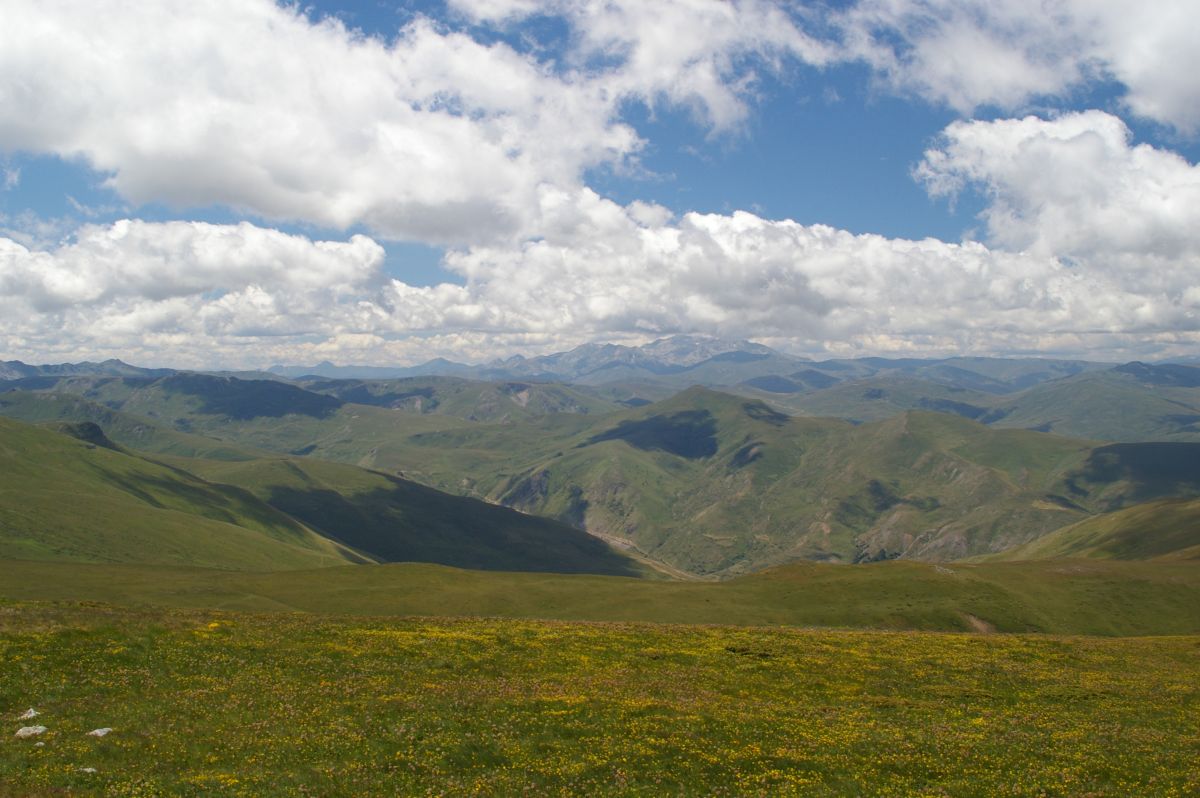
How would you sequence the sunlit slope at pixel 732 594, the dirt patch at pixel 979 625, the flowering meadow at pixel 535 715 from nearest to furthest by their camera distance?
the flowering meadow at pixel 535 715, the sunlit slope at pixel 732 594, the dirt patch at pixel 979 625

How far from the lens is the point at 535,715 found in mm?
34031

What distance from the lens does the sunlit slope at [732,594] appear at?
93125 millimetres

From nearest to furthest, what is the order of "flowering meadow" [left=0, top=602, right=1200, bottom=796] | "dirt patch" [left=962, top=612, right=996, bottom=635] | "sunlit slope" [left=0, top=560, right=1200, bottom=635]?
"flowering meadow" [left=0, top=602, right=1200, bottom=796] < "sunlit slope" [left=0, top=560, right=1200, bottom=635] < "dirt patch" [left=962, top=612, right=996, bottom=635]

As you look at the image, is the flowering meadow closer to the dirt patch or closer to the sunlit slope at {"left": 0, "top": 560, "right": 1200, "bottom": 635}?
the sunlit slope at {"left": 0, "top": 560, "right": 1200, "bottom": 635}

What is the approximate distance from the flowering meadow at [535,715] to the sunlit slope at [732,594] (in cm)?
3875

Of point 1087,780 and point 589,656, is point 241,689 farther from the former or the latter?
point 1087,780

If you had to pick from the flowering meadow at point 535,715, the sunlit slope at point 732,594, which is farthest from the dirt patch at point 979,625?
the flowering meadow at point 535,715

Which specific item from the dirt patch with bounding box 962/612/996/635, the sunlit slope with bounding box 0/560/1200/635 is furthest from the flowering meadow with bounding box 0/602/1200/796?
the dirt patch with bounding box 962/612/996/635

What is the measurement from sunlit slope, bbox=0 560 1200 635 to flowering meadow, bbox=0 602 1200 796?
127 ft

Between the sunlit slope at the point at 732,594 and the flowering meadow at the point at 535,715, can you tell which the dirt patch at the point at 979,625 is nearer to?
the sunlit slope at the point at 732,594

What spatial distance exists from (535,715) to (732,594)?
8066 cm

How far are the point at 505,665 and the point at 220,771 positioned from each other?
22.4 m

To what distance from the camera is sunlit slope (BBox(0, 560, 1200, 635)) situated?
93125 mm

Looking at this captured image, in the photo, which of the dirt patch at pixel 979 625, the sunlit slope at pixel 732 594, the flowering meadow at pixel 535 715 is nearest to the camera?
the flowering meadow at pixel 535 715
